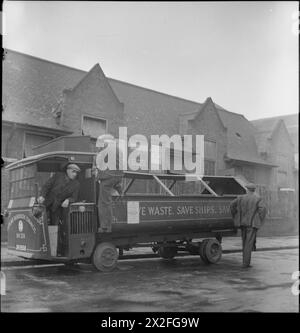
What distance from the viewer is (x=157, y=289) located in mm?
5590

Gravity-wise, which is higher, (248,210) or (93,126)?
(93,126)

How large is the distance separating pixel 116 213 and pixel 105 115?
1.57 meters

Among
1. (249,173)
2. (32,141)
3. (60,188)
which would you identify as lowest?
(60,188)

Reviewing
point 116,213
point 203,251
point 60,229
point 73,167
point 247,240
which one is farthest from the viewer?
point 203,251

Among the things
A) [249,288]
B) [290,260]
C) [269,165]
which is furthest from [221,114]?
[290,260]

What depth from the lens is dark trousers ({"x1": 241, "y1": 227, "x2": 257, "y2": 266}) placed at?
482 cm

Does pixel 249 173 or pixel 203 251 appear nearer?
pixel 249 173

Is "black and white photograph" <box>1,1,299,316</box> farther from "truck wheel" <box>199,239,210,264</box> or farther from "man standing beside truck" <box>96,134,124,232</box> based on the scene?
"truck wheel" <box>199,239,210,264</box>

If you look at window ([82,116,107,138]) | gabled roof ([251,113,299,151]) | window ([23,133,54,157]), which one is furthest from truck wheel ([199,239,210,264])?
window ([82,116,107,138])

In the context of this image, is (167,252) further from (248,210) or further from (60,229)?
(248,210)

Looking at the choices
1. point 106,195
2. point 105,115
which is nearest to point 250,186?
point 106,195

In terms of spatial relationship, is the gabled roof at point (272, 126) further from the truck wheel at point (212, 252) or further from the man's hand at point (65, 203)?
the truck wheel at point (212, 252)

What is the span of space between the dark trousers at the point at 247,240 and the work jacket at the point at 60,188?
74.6 inches
